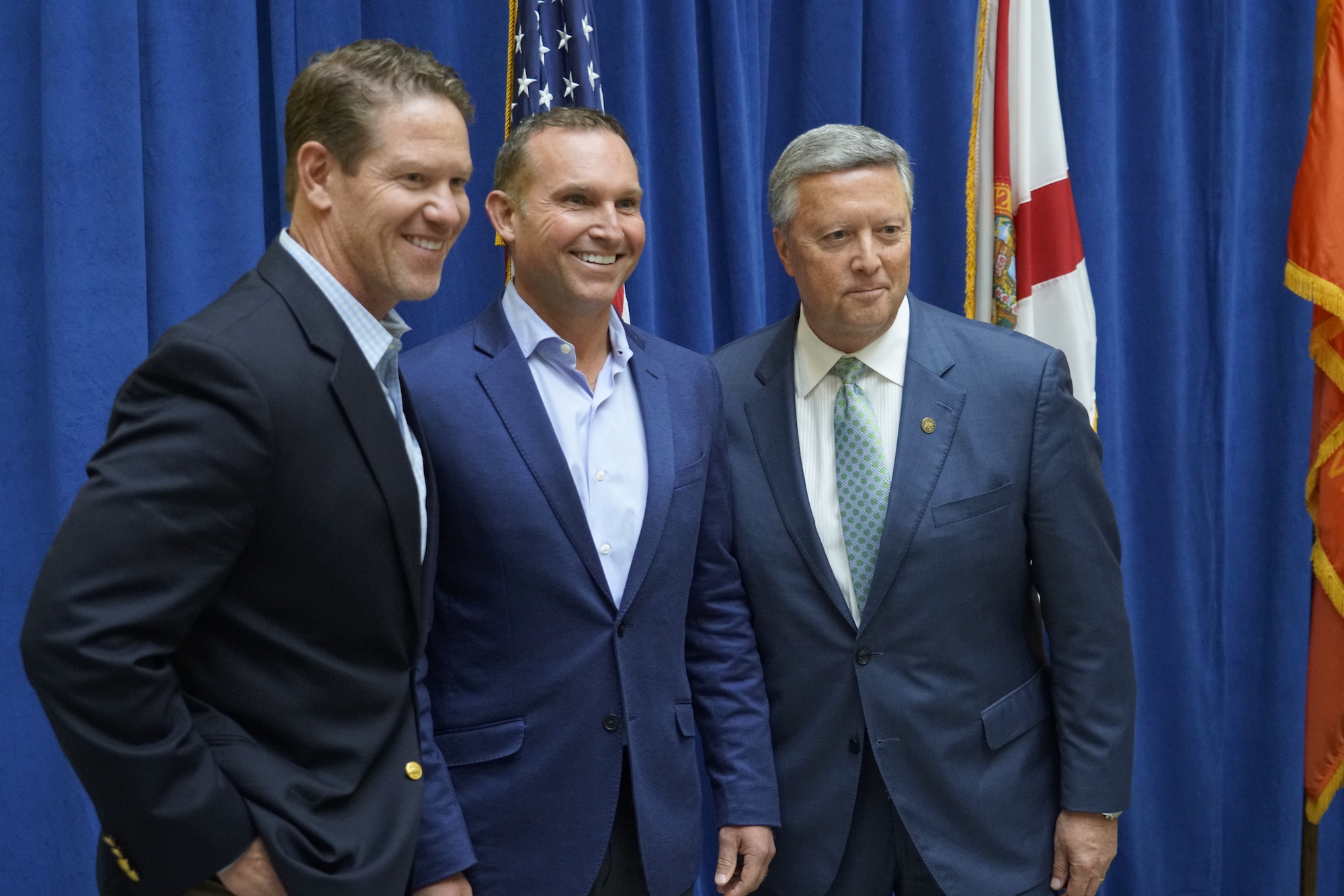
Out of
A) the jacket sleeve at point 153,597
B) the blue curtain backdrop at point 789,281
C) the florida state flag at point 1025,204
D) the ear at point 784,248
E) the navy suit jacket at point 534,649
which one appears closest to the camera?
the jacket sleeve at point 153,597

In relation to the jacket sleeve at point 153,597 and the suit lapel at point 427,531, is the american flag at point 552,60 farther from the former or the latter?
the jacket sleeve at point 153,597

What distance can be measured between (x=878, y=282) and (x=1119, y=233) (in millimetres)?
1867

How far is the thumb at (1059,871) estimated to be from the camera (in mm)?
1973

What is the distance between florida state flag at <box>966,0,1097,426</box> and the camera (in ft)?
9.63

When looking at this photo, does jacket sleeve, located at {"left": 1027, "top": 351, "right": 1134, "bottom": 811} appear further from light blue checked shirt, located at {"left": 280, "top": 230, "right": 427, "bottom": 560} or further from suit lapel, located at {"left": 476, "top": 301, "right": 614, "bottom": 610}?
light blue checked shirt, located at {"left": 280, "top": 230, "right": 427, "bottom": 560}

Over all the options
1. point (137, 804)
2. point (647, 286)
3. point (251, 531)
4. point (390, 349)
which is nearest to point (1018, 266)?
point (647, 286)

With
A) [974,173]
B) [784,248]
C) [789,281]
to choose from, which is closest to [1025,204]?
[974,173]

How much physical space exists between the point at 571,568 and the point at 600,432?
0.22 metres

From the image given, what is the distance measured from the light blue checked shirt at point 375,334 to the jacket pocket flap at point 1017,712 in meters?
0.95

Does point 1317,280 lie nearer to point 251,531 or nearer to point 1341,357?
point 1341,357

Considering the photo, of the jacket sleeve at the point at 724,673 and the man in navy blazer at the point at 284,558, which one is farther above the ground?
the man in navy blazer at the point at 284,558

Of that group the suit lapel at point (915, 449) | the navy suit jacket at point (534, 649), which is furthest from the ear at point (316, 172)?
the suit lapel at point (915, 449)

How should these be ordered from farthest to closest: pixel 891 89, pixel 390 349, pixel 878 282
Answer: pixel 891 89 → pixel 878 282 → pixel 390 349

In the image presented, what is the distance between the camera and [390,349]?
57.4 inches
